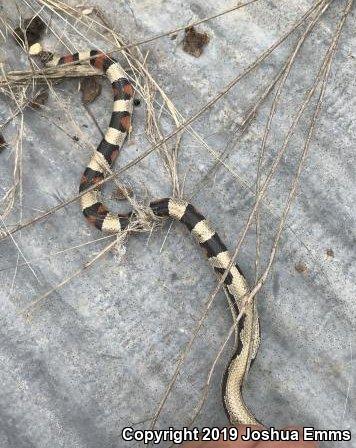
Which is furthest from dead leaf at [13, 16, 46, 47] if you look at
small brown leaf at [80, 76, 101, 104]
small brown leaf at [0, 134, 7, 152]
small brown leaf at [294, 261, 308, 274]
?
small brown leaf at [294, 261, 308, 274]

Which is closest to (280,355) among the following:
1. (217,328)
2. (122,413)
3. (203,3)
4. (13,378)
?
(217,328)

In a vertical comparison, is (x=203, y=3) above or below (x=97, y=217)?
above

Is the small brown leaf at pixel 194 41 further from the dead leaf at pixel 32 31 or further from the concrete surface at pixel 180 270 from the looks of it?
the dead leaf at pixel 32 31

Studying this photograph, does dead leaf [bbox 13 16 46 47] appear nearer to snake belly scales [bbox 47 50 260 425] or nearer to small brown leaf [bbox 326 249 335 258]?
snake belly scales [bbox 47 50 260 425]

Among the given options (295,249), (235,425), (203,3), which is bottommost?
(235,425)

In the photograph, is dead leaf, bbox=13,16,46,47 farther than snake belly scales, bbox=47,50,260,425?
Yes

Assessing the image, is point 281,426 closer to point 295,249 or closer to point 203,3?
point 295,249
